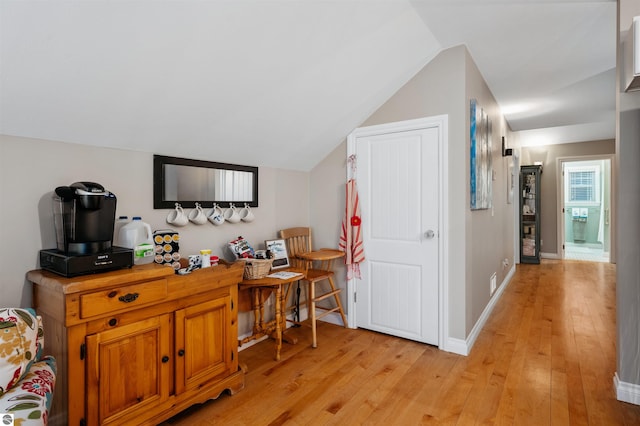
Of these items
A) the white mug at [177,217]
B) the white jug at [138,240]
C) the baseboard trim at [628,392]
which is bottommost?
the baseboard trim at [628,392]

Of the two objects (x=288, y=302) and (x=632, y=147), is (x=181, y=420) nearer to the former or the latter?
(x=288, y=302)

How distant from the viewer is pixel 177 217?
2285 millimetres

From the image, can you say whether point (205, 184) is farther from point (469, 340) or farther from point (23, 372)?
point (469, 340)

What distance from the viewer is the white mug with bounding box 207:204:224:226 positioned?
2545mm

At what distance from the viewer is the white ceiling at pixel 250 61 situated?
1421mm

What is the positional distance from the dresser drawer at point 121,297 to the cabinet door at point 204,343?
196 mm

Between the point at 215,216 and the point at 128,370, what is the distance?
3.89 feet

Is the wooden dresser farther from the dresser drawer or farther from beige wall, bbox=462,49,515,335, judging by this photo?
beige wall, bbox=462,49,515,335

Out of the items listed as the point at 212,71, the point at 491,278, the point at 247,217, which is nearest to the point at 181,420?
the point at 247,217

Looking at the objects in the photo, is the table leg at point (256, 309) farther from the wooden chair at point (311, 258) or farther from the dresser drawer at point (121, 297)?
the dresser drawer at point (121, 297)

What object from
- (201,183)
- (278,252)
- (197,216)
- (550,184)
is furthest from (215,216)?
(550,184)

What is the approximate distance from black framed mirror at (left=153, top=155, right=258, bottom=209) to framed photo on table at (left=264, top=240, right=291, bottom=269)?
14.7 inches

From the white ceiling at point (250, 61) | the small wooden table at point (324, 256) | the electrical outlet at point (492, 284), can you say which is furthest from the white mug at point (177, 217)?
the electrical outlet at point (492, 284)

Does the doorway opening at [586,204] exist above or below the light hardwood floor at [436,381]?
above
